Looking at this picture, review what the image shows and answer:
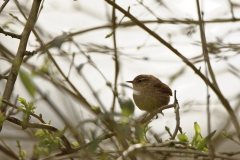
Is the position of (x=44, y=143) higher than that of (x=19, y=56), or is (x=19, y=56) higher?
(x=19, y=56)

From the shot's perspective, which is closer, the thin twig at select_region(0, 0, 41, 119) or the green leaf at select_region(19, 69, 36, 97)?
the green leaf at select_region(19, 69, 36, 97)

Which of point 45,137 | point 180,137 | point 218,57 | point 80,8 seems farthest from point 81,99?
point 80,8

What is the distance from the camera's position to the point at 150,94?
5195 millimetres

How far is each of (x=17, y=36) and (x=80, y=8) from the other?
294 centimetres

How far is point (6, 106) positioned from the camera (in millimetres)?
2365

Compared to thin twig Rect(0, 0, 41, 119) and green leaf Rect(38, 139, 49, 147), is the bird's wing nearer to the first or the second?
thin twig Rect(0, 0, 41, 119)

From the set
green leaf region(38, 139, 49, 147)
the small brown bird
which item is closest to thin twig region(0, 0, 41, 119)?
green leaf region(38, 139, 49, 147)

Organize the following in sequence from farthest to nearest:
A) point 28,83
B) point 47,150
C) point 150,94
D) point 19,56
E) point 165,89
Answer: point 165,89, point 150,94, point 19,56, point 47,150, point 28,83

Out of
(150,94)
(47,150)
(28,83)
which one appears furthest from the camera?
(150,94)

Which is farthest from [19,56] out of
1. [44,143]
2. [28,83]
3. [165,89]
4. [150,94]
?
[165,89]

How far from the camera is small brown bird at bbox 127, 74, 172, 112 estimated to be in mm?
4934

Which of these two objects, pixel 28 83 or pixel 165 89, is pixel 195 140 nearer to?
pixel 28 83

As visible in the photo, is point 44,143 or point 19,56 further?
point 19,56

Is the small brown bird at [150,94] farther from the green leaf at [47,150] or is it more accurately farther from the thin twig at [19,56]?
the green leaf at [47,150]
